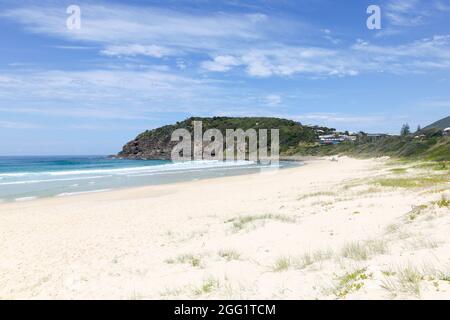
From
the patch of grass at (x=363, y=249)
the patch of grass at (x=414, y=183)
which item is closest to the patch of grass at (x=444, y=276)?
the patch of grass at (x=363, y=249)

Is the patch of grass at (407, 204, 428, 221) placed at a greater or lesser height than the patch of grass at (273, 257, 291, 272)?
greater

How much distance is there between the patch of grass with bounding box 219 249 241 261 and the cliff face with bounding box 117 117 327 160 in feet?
519

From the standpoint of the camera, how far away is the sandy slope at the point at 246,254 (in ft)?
21.3

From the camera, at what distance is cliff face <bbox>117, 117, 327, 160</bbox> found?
174125 mm

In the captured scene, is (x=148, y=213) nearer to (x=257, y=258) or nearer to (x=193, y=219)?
(x=193, y=219)

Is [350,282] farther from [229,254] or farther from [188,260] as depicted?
[188,260]

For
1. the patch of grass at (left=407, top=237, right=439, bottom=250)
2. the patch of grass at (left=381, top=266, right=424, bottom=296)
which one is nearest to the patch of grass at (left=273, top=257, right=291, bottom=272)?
the patch of grass at (left=381, top=266, right=424, bottom=296)

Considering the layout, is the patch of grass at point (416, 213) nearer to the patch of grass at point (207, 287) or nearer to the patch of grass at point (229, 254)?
the patch of grass at point (229, 254)

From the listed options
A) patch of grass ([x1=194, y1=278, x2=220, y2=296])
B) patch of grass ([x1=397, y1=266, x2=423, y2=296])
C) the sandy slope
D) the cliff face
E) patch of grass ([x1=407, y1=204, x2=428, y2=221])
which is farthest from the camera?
the cliff face

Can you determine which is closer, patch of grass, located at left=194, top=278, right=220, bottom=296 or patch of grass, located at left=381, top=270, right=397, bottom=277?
patch of grass, located at left=381, top=270, right=397, bottom=277

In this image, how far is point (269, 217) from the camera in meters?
13.7

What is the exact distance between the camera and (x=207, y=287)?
274 inches

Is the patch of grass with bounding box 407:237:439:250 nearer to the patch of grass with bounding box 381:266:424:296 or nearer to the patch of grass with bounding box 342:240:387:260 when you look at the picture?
the patch of grass with bounding box 342:240:387:260

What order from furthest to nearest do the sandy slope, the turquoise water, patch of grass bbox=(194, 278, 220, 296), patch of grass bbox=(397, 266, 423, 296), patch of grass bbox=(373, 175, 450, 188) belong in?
the turquoise water, patch of grass bbox=(373, 175, 450, 188), patch of grass bbox=(194, 278, 220, 296), the sandy slope, patch of grass bbox=(397, 266, 423, 296)
